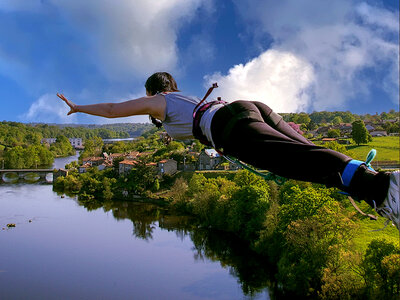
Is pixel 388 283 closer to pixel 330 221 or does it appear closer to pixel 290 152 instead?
pixel 330 221

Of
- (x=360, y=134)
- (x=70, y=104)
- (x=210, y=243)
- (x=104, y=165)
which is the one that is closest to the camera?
(x=70, y=104)

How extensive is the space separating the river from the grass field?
66.5 ft

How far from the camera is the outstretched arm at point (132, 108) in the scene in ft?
7.20

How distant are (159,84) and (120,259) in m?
16.9

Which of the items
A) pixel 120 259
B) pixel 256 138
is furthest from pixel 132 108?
pixel 120 259

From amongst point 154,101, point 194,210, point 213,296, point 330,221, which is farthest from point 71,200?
point 154,101

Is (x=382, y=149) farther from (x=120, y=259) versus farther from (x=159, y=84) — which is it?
(x=159, y=84)

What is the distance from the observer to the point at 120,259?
1800 centimetres

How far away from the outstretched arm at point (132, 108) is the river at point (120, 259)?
12798 millimetres

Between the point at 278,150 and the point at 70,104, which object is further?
the point at 70,104

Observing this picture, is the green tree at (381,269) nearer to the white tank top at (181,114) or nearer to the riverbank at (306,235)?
the riverbank at (306,235)

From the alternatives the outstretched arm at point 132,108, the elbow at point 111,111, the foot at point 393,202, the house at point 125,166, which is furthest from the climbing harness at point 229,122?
the house at point 125,166

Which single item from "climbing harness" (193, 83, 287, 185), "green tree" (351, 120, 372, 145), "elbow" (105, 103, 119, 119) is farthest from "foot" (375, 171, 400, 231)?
"green tree" (351, 120, 372, 145)

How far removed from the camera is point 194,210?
24703 millimetres
